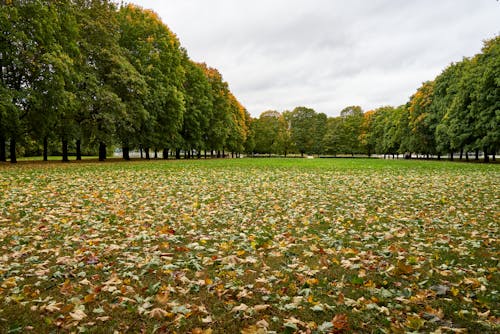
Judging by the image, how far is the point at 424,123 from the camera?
4897 cm

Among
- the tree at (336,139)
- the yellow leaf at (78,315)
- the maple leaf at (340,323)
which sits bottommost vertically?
the maple leaf at (340,323)

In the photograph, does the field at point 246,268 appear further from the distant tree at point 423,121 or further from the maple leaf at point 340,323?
the distant tree at point 423,121

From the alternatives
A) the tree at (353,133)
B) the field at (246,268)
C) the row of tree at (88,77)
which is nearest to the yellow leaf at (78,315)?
the field at (246,268)

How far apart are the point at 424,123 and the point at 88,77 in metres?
47.2

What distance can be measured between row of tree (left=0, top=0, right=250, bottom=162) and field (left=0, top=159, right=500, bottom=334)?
1658 centimetres

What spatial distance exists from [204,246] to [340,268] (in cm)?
242

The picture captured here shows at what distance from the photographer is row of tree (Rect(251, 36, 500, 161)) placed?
109 feet

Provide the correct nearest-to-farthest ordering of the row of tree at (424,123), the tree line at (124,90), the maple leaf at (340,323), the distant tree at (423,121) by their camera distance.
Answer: the maple leaf at (340,323)
the tree line at (124,90)
the row of tree at (424,123)
the distant tree at (423,121)

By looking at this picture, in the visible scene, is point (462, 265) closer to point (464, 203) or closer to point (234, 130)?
point (464, 203)

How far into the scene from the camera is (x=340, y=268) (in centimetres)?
469

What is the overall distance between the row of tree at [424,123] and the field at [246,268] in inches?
1211

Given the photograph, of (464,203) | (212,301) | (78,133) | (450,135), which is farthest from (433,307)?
(450,135)

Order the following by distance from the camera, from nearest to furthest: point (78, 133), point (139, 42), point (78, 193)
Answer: point (78, 193) < point (78, 133) < point (139, 42)

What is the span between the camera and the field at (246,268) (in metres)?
3.29
